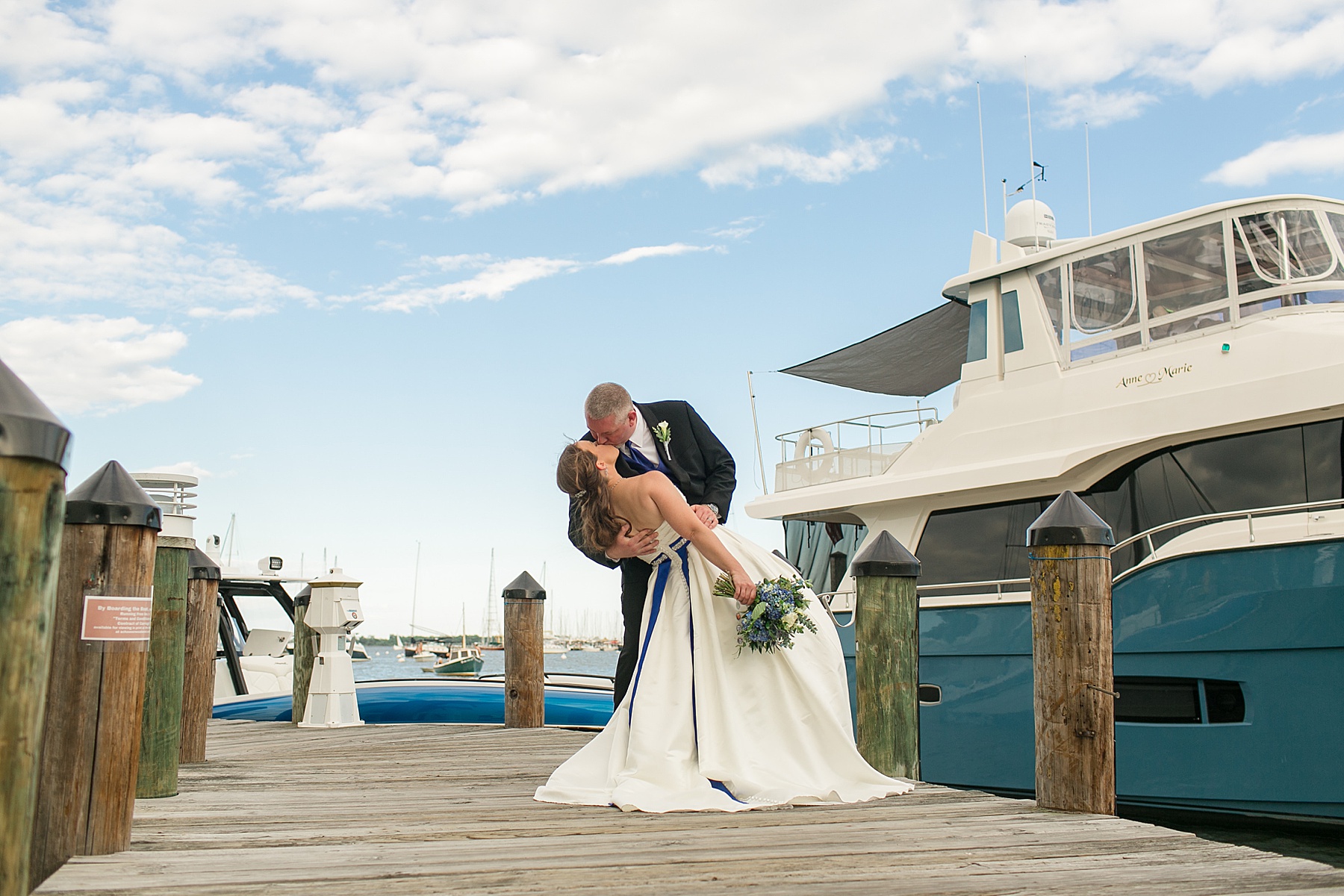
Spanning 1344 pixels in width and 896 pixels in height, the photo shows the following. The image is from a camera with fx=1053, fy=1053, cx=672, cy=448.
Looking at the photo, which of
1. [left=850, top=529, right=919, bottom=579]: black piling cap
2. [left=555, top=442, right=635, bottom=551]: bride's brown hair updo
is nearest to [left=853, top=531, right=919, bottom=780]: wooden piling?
[left=850, top=529, right=919, bottom=579]: black piling cap

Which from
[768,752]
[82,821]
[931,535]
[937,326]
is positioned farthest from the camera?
[937,326]

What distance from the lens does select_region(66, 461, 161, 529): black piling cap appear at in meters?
2.98

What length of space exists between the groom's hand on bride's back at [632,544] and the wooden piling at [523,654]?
390 cm

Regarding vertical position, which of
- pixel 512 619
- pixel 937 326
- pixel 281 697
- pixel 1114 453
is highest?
pixel 937 326

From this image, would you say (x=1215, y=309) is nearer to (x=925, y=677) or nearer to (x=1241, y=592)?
(x=1241, y=592)

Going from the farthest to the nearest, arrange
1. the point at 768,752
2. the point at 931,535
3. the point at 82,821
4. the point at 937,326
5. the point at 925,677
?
the point at 937,326 < the point at 931,535 < the point at 925,677 < the point at 768,752 < the point at 82,821

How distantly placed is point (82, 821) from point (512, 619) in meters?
5.48

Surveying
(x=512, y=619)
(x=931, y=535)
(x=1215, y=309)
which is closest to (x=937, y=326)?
(x=931, y=535)

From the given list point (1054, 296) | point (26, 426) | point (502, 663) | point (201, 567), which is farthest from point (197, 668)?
point (502, 663)

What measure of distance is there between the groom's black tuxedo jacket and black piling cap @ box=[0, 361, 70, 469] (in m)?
3.03

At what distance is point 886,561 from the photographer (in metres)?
5.63

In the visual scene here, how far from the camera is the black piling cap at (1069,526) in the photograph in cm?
420

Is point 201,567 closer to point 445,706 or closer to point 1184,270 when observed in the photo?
point 445,706

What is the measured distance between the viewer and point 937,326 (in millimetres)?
12852
